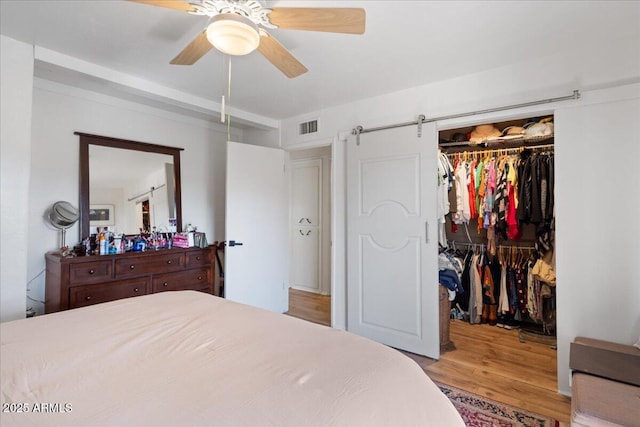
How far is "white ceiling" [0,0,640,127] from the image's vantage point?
5.57 feet

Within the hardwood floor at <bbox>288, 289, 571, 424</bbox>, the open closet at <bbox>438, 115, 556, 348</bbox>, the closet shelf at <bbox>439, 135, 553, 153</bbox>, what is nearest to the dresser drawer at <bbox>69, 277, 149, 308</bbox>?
the hardwood floor at <bbox>288, 289, 571, 424</bbox>

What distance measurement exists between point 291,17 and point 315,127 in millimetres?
2094

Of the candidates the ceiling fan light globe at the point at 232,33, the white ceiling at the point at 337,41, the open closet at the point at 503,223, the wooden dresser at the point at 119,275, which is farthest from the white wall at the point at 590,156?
the wooden dresser at the point at 119,275

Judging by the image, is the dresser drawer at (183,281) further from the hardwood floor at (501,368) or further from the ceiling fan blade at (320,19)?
the ceiling fan blade at (320,19)

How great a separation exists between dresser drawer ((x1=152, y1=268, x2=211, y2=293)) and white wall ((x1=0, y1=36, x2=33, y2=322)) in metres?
0.95

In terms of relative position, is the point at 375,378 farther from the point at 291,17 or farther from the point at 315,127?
the point at 315,127

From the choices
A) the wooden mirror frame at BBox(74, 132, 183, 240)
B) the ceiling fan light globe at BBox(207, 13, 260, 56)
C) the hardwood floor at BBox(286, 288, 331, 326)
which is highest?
the ceiling fan light globe at BBox(207, 13, 260, 56)

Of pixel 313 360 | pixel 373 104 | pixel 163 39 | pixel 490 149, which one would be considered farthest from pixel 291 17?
pixel 490 149

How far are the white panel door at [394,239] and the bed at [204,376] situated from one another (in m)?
1.59

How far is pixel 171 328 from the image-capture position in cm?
131

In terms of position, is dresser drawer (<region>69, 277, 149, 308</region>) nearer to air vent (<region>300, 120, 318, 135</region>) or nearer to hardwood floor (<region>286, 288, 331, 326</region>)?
hardwood floor (<region>286, 288, 331, 326</region>)

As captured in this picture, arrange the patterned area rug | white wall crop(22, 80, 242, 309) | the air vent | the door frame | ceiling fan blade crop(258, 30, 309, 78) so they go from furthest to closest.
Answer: the air vent
the door frame
white wall crop(22, 80, 242, 309)
the patterned area rug
ceiling fan blade crop(258, 30, 309, 78)

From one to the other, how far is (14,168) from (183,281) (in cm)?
153

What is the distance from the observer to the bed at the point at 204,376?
77 centimetres
